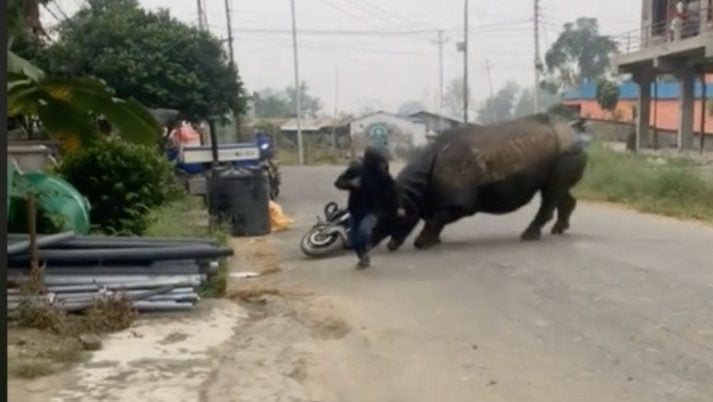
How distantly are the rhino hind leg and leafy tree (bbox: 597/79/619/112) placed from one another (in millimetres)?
40279

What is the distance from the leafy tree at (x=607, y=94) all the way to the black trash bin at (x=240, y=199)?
39673 millimetres

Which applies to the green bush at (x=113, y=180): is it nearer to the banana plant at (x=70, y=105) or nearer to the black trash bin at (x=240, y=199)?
the black trash bin at (x=240, y=199)

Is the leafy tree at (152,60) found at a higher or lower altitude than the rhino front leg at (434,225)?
higher

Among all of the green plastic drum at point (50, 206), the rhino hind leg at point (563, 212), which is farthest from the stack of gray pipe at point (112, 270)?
the rhino hind leg at point (563, 212)

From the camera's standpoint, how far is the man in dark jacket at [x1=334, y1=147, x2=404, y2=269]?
519 inches

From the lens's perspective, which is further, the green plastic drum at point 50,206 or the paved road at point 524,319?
the green plastic drum at point 50,206

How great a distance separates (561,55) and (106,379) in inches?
2938

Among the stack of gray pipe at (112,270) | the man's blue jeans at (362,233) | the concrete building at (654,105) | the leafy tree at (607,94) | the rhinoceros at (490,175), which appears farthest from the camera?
the leafy tree at (607,94)

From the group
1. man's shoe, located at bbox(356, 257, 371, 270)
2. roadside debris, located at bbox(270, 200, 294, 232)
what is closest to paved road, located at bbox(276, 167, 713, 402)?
man's shoe, located at bbox(356, 257, 371, 270)

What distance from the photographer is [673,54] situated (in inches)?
1633

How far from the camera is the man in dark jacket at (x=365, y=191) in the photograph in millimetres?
13188

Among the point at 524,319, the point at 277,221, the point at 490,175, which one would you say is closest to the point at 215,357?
the point at 524,319

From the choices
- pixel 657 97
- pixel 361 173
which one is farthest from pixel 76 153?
pixel 657 97

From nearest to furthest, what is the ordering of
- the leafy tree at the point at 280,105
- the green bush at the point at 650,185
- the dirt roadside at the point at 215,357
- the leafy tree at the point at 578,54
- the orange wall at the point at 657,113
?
1. the dirt roadside at the point at 215,357
2. the green bush at the point at 650,185
3. the orange wall at the point at 657,113
4. the leafy tree at the point at 578,54
5. the leafy tree at the point at 280,105
